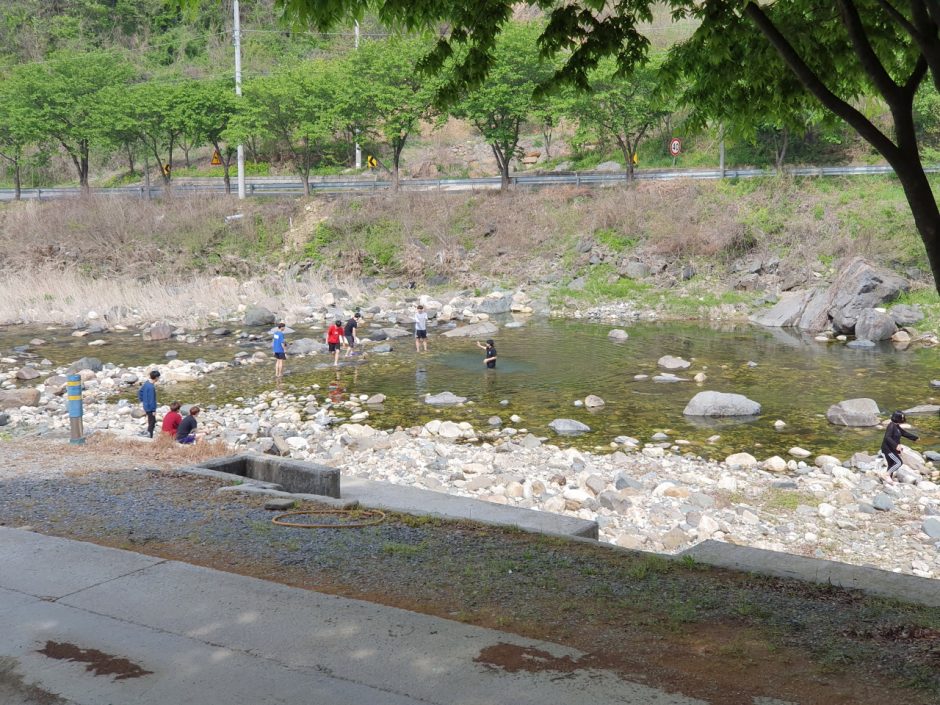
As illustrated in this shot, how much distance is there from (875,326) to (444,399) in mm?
15150

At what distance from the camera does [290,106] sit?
44.5 m

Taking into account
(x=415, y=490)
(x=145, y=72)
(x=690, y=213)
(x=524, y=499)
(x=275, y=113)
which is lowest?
(x=524, y=499)

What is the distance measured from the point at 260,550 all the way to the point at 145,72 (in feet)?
232

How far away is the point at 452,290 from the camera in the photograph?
124 feet

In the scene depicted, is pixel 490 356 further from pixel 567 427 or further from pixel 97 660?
pixel 97 660

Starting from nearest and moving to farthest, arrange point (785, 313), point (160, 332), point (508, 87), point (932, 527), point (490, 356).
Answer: point (932, 527) < point (490, 356) < point (160, 332) < point (785, 313) < point (508, 87)

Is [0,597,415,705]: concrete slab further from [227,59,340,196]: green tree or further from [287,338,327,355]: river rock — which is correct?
[227,59,340,196]: green tree

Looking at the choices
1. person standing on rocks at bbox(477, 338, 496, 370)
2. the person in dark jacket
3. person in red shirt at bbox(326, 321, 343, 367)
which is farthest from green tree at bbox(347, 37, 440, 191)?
the person in dark jacket

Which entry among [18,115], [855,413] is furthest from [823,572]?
[18,115]

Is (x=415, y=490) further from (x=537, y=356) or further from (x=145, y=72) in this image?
(x=145, y=72)

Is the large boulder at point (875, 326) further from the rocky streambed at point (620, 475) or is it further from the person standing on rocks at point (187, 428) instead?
the person standing on rocks at point (187, 428)

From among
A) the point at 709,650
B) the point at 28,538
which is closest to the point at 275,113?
the point at 28,538

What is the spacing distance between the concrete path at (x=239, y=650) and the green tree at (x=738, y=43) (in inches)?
166

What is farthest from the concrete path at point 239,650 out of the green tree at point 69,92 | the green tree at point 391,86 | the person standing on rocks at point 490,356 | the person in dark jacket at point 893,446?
the green tree at point 69,92
